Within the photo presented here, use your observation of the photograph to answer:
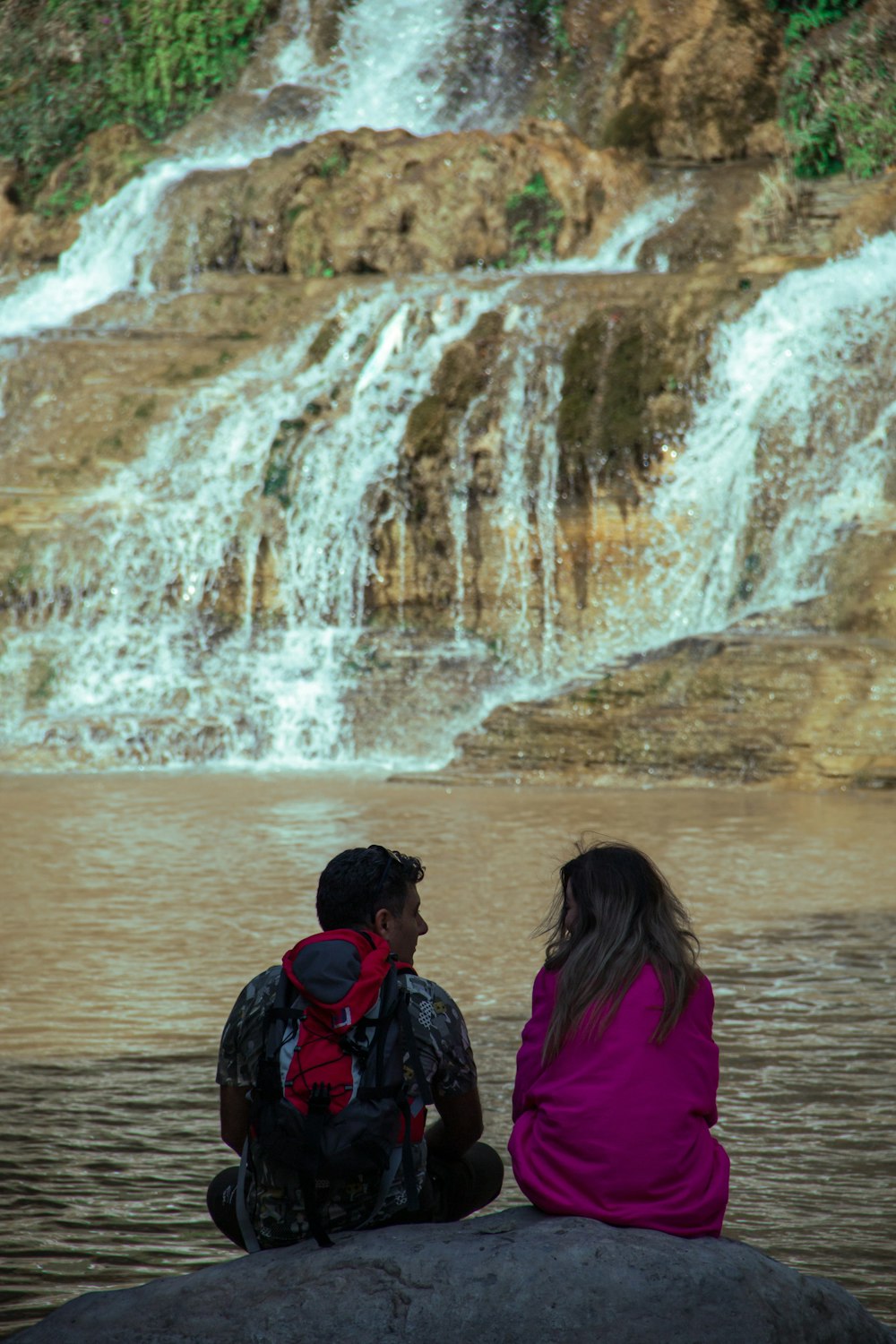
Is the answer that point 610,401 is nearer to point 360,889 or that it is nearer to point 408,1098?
point 360,889

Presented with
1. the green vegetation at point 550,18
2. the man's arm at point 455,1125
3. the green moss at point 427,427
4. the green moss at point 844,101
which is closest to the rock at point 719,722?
the green moss at point 427,427

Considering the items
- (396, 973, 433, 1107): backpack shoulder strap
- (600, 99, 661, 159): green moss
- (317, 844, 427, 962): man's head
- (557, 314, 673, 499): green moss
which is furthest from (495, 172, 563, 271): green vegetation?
(396, 973, 433, 1107): backpack shoulder strap

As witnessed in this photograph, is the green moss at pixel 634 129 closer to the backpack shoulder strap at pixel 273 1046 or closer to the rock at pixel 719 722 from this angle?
the rock at pixel 719 722

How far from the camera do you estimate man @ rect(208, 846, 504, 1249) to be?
268cm

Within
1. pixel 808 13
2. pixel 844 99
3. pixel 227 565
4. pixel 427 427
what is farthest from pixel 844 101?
pixel 227 565

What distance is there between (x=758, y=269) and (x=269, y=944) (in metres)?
12.0

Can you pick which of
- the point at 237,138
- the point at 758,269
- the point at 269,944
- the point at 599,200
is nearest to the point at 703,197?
the point at 599,200

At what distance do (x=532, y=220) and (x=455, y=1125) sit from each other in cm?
1917

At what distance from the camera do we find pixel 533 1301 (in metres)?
2.35

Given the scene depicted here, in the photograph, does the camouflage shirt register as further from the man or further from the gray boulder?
the gray boulder

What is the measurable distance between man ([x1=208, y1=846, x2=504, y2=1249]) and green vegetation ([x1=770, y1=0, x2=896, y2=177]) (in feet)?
68.0

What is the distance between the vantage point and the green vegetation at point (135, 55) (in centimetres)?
2777

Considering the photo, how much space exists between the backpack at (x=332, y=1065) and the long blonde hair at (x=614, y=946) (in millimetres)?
282

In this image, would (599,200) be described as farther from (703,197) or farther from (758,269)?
(758,269)
